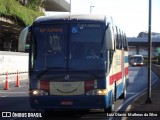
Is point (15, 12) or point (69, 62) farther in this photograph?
point (15, 12)

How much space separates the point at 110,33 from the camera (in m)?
14.0

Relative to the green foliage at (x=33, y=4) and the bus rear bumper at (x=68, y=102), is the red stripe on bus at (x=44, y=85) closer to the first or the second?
the bus rear bumper at (x=68, y=102)

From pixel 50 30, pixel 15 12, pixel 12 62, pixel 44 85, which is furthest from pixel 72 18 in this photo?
pixel 15 12

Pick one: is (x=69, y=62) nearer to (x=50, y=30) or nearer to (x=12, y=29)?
(x=50, y=30)

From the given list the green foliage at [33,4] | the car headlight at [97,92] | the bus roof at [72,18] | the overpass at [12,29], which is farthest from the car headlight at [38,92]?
the green foliage at [33,4]

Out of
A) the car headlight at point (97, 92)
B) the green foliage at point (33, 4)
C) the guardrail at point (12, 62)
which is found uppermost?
the green foliage at point (33, 4)

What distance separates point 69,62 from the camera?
45.8ft

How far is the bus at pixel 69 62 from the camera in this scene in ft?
45.2

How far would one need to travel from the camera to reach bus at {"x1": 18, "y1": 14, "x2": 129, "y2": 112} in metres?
13.8

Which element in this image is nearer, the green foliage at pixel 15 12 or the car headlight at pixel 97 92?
the car headlight at pixel 97 92

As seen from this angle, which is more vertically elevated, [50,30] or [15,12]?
[15,12]

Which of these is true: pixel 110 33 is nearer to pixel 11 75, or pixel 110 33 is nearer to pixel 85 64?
pixel 85 64

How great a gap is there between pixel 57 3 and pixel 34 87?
61.5 metres

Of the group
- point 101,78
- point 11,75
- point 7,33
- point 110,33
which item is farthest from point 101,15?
point 7,33
